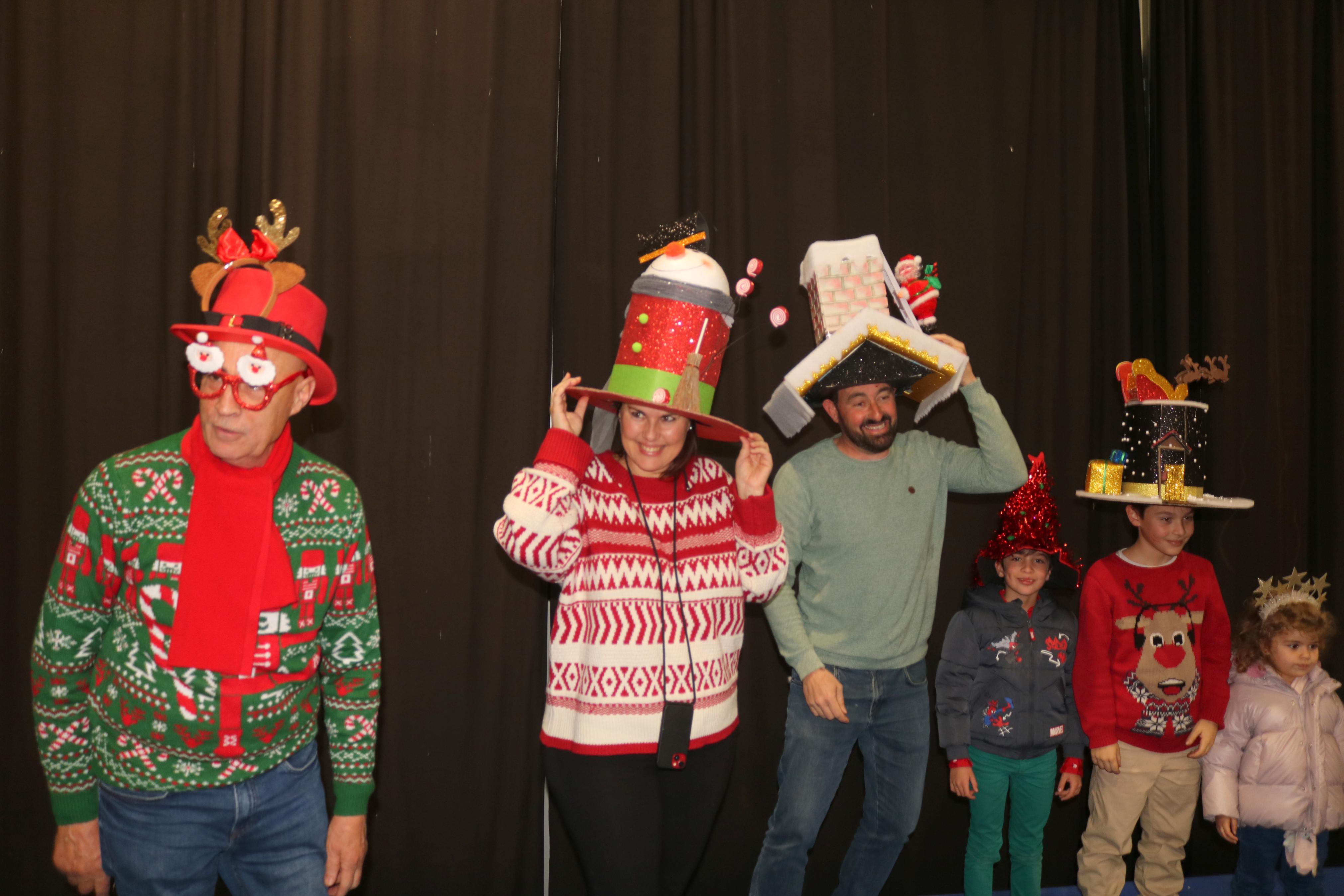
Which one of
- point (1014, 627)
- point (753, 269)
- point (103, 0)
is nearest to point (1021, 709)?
point (1014, 627)

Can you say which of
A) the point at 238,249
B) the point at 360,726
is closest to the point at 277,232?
the point at 238,249

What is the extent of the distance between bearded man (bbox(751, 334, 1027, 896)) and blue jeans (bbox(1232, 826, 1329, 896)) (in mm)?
1182

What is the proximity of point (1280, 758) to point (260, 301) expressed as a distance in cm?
304

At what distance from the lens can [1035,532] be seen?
2697 mm

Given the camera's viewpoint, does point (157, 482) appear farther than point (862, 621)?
No

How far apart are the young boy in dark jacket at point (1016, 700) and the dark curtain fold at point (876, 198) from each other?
0.48m

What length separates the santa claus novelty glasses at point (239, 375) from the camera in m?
1.55

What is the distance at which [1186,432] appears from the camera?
9.32 ft

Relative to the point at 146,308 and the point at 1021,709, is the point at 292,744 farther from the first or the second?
the point at 1021,709

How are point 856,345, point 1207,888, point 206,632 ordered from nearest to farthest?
point 206,632, point 856,345, point 1207,888

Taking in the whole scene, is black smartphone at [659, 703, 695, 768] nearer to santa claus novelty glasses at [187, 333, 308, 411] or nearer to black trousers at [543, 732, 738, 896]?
black trousers at [543, 732, 738, 896]

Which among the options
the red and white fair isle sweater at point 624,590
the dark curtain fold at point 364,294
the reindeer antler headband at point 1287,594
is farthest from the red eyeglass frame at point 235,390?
the reindeer antler headband at point 1287,594

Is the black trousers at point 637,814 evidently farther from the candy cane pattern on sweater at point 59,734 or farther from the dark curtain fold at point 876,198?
the dark curtain fold at point 876,198

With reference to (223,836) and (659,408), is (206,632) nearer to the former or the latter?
(223,836)
